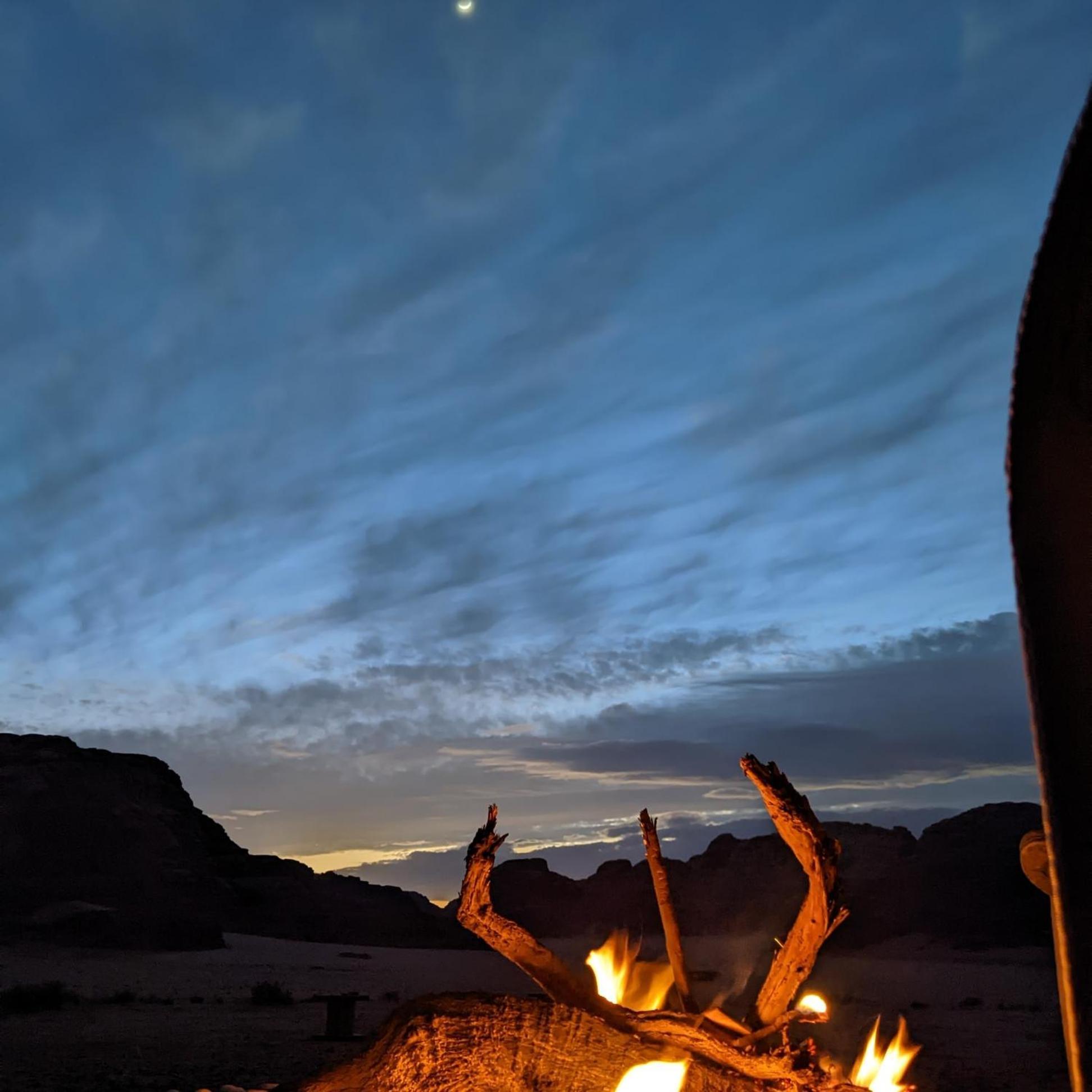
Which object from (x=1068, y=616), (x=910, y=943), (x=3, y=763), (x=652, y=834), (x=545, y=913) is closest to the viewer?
(x=1068, y=616)

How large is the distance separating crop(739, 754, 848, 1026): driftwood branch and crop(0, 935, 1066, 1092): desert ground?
5.85 ft

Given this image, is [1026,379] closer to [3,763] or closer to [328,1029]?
[328,1029]

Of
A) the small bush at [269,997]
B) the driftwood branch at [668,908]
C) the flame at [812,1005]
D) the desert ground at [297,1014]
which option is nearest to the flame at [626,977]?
the driftwood branch at [668,908]

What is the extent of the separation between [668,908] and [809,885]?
0.64 meters

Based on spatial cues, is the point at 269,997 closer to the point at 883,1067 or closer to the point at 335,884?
the point at 883,1067

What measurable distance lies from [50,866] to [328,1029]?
43.0 meters

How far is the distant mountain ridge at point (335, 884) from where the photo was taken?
44.5 meters

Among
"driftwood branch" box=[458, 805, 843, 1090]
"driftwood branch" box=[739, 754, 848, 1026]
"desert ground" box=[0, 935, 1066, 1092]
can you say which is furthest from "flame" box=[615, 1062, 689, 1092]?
"desert ground" box=[0, 935, 1066, 1092]

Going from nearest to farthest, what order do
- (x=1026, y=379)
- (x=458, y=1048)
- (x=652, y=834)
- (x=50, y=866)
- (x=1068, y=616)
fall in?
(x=1026, y=379), (x=1068, y=616), (x=458, y=1048), (x=652, y=834), (x=50, y=866)

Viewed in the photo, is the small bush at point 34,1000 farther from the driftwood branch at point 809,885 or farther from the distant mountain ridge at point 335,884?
the distant mountain ridge at point 335,884

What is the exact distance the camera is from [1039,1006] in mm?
20297

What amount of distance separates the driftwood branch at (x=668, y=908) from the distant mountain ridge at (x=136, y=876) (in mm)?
35499

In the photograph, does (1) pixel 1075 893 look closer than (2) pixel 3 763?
Yes

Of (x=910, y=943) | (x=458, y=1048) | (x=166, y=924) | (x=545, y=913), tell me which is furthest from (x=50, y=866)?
(x=458, y=1048)
